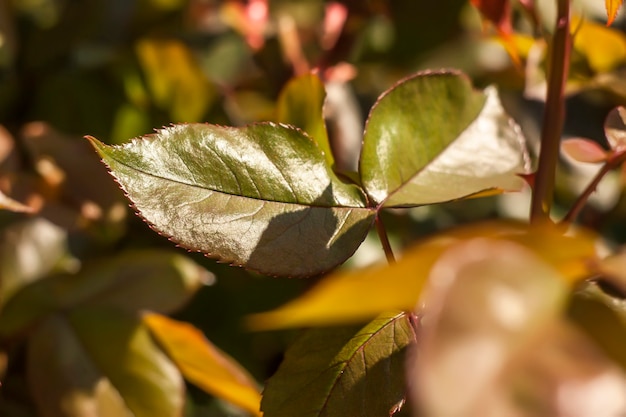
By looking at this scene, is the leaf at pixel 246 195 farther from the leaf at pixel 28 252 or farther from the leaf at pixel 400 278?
the leaf at pixel 28 252

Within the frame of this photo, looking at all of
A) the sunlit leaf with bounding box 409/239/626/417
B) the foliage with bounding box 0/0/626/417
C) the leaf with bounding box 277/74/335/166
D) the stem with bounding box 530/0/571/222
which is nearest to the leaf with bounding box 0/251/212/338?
the foliage with bounding box 0/0/626/417

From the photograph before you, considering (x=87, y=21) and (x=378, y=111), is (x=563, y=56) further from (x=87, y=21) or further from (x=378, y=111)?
(x=87, y=21)

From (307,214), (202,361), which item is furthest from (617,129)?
(202,361)

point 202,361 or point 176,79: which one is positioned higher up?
point 176,79

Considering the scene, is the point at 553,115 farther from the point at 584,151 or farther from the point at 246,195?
the point at 246,195

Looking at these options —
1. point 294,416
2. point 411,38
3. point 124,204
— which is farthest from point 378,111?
point 411,38
